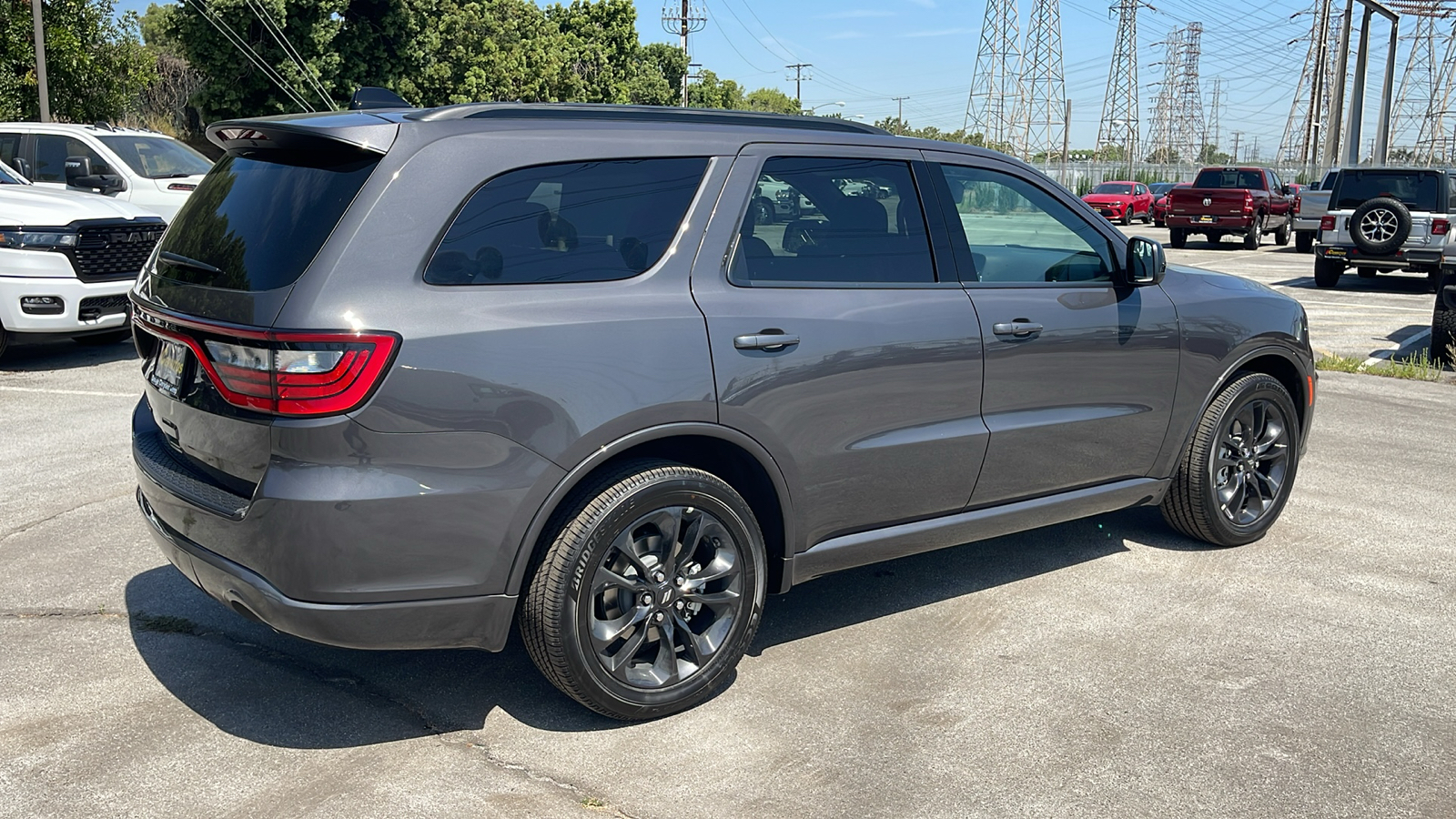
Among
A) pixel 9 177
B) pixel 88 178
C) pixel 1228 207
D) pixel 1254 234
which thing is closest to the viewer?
pixel 9 177

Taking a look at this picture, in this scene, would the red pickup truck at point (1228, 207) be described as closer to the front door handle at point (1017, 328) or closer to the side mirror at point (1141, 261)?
the side mirror at point (1141, 261)

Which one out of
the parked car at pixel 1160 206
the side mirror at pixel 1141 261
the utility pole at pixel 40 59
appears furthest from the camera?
the parked car at pixel 1160 206

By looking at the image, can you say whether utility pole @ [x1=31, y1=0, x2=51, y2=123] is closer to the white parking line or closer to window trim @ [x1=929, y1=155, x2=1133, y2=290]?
the white parking line

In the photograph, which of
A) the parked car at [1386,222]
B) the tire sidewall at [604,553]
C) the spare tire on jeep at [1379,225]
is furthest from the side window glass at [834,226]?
the spare tire on jeep at [1379,225]

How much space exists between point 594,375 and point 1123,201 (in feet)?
120

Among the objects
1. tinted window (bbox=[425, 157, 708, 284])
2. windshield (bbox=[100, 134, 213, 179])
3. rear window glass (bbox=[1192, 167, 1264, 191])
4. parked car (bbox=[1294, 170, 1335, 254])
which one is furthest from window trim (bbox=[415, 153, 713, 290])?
rear window glass (bbox=[1192, 167, 1264, 191])

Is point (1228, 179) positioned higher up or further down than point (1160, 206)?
higher up

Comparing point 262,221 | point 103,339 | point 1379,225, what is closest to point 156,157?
point 103,339

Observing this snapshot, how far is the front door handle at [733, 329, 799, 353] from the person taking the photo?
144 inches

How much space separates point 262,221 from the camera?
3.41 metres

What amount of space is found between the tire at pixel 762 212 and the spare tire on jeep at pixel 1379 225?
15.5 m

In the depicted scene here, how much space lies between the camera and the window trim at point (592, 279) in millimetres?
3250

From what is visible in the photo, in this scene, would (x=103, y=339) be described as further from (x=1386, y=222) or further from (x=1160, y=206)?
(x=1160, y=206)

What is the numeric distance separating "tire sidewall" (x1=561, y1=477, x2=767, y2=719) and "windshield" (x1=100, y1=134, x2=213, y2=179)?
10.9m
